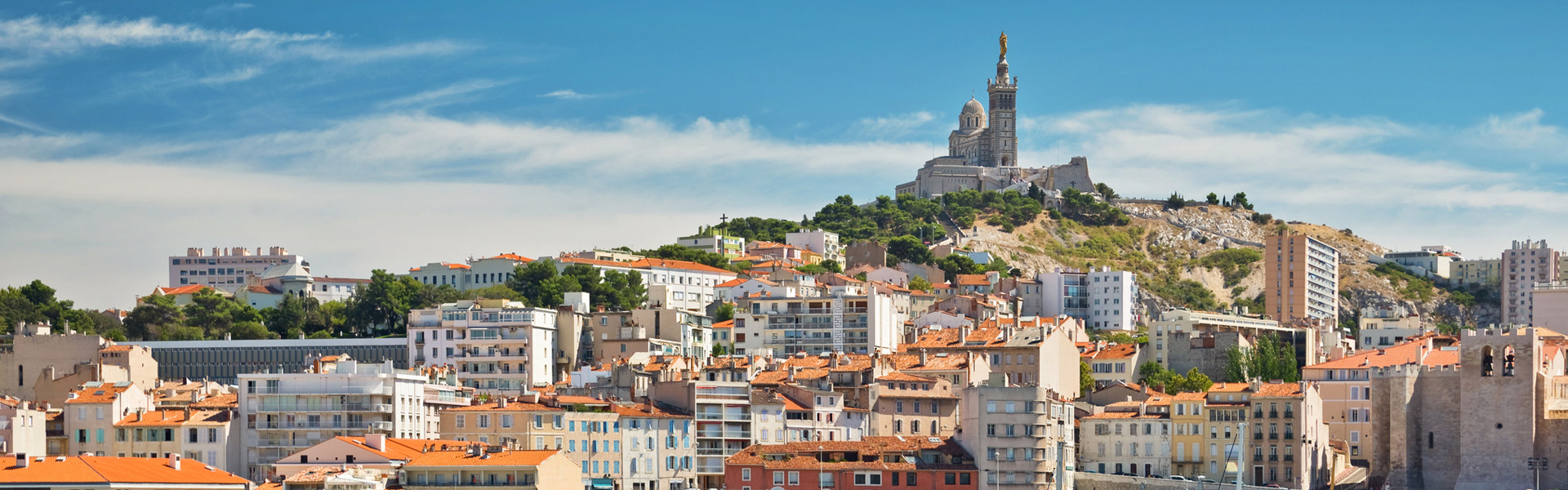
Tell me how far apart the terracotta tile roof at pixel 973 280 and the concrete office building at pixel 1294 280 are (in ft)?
110

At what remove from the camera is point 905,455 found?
277 feet

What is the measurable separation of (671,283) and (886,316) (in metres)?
29.9

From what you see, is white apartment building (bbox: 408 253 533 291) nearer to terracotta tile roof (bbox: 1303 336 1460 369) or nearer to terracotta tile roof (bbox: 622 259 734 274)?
terracotta tile roof (bbox: 622 259 734 274)

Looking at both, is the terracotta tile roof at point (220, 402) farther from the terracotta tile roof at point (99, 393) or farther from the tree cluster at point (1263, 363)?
the tree cluster at point (1263, 363)

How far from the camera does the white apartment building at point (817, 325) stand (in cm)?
12656

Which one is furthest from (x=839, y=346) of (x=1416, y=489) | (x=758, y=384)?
(x=1416, y=489)

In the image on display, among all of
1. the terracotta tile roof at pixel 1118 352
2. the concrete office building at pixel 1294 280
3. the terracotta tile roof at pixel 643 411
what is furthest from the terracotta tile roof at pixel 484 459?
the concrete office building at pixel 1294 280

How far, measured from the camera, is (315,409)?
9056 cm

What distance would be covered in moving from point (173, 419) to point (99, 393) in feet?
16.2

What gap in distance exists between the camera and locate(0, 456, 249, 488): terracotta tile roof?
235 feet

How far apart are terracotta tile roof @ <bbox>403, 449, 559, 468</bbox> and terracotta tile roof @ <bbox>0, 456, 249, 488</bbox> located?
6.74 metres

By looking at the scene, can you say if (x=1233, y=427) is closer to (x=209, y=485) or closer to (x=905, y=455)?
(x=905, y=455)

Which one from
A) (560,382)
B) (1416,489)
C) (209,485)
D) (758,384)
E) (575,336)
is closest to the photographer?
(209,485)

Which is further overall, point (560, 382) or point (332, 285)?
point (332, 285)
